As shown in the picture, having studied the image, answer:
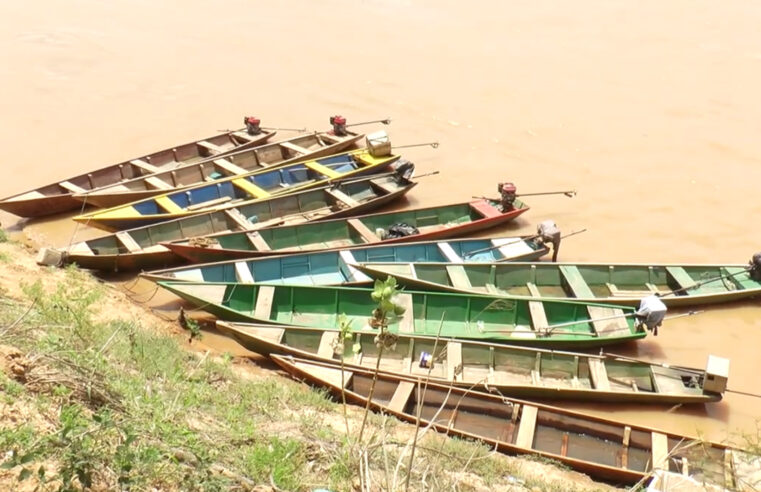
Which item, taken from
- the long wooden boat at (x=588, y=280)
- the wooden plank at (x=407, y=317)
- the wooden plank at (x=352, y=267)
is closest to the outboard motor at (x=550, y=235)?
the long wooden boat at (x=588, y=280)

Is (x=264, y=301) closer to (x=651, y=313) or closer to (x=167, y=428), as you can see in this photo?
(x=167, y=428)

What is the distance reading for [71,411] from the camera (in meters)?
4.30

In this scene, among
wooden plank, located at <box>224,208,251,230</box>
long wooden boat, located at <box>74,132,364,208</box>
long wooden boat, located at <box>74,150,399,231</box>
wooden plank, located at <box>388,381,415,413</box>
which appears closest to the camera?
wooden plank, located at <box>388,381,415,413</box>

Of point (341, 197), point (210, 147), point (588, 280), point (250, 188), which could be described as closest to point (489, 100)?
point (341, 197)

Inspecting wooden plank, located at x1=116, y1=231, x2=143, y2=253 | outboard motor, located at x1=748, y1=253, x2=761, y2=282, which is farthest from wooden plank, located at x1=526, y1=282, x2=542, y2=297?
wooden plank, located at x1=116, y1=231, x2=143, y2=253

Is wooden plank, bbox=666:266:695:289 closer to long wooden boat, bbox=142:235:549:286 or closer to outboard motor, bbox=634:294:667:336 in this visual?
outboard motor, bbox=634:294:667:336

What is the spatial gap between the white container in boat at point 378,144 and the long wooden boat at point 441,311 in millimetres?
5001

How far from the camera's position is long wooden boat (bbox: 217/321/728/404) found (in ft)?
29.3

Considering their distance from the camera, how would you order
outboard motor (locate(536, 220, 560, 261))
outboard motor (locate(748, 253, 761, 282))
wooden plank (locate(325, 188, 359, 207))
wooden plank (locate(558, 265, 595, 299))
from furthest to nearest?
wooden plank (locate(325, 188, 359, 207))
outboard motor (locate(536, 220, 560, 261))
outboard motor (locate(748, 253, 761, 282))
wooden plank (locate(558, 265, 595, 299))

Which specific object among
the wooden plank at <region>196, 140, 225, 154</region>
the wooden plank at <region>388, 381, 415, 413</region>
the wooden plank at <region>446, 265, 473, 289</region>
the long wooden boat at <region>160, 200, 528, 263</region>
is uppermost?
the wooden plank at <region>196, 140, 225, 154</region>

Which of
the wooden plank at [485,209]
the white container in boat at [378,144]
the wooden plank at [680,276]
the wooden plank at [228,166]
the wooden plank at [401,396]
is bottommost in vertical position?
the wooden plank at [401,396]

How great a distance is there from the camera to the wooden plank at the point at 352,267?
10.6 metres

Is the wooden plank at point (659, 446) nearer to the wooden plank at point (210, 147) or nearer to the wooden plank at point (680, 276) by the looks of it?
the wooden plank at point (680, 276)

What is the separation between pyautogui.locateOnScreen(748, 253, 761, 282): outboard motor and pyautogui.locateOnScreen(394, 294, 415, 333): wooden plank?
5.64 meters
